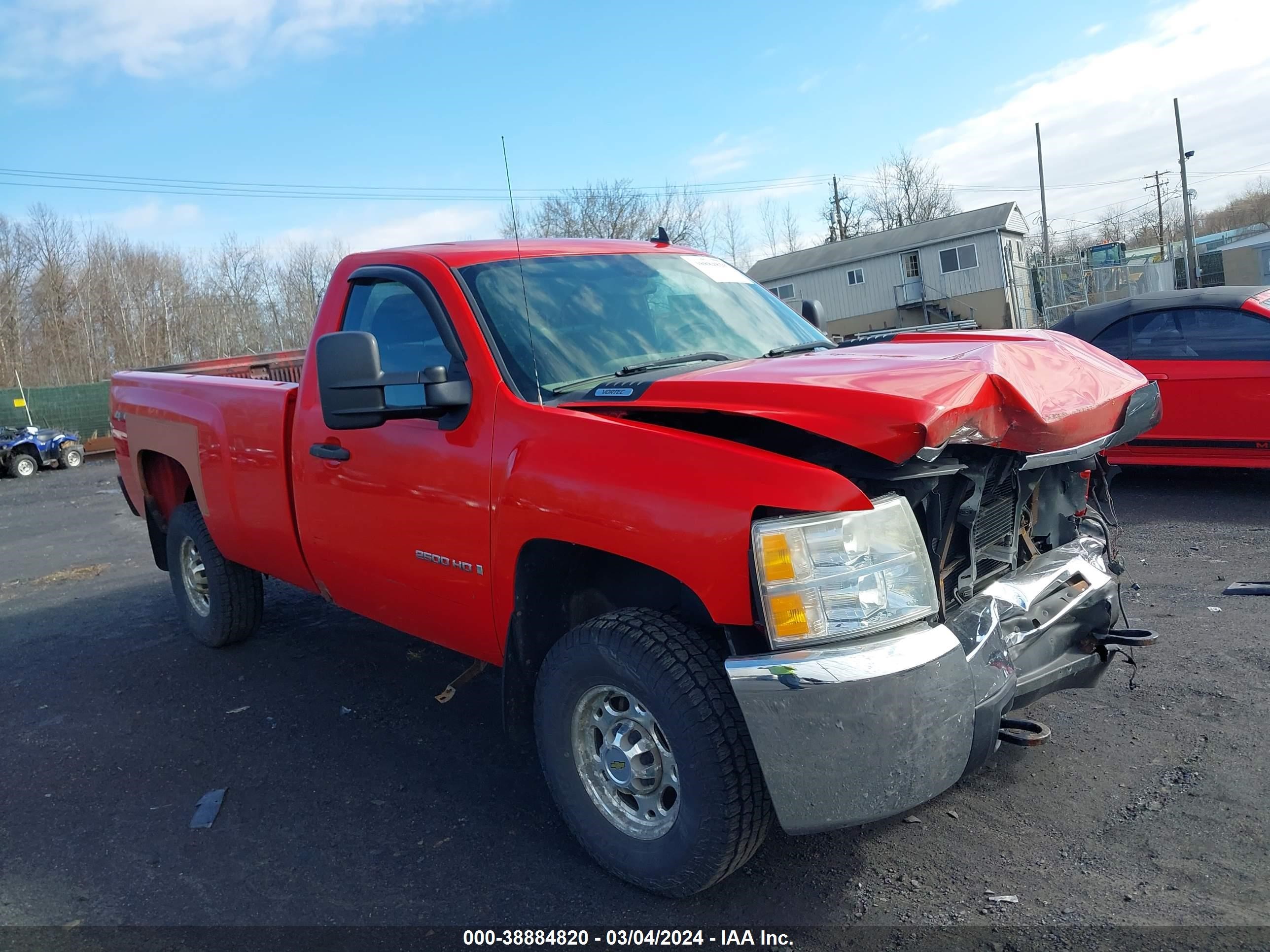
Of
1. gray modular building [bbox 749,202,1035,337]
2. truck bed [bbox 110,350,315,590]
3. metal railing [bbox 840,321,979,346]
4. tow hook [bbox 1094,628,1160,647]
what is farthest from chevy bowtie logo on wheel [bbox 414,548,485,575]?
gray modular building [bbox 749,202,1035,337]

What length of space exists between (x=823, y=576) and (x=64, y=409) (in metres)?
33.7

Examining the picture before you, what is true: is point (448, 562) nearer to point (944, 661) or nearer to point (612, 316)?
point (612, 316)

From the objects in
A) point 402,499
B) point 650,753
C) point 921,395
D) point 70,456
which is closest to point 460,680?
point 402,499

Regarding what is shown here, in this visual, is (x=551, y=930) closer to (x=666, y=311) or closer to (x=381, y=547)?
(x=381, y=547)

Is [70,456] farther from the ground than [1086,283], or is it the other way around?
[1086,283]

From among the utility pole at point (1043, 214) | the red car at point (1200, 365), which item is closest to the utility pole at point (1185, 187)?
the utility pole at point (1043, 214)

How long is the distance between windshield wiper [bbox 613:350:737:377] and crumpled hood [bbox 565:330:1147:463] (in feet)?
0.48

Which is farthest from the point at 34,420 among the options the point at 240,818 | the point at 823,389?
the point at 823,389

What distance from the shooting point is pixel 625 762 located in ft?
9.52

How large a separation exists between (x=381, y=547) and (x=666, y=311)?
1488mm

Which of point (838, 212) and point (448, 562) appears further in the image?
point (838, 212)

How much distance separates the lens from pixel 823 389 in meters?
2.62

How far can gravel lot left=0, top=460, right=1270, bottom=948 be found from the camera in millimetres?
2816

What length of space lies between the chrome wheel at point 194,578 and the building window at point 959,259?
39.8 metres
